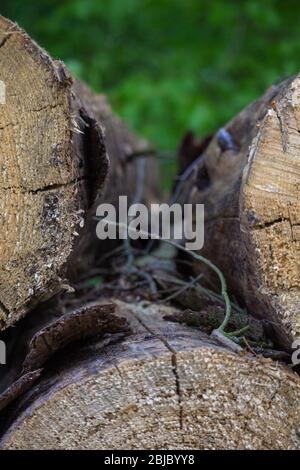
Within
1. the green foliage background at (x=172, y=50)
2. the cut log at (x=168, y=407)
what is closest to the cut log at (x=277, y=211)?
the cut log at (x=168, y=407)

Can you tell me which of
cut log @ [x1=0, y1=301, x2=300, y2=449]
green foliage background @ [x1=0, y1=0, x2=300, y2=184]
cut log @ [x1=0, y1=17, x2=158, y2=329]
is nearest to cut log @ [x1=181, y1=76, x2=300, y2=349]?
cut log @ [x1=0, y1=301, x2=300, y2=449]

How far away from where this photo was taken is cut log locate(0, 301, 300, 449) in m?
1.36

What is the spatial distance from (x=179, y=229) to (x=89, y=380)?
3.40 feet

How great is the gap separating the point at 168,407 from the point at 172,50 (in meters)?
4.38

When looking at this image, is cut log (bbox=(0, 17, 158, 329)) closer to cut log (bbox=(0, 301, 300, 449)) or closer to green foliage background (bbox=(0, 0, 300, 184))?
cut log (bbox=(0, 301, 300, 449))

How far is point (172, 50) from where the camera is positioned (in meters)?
5.35

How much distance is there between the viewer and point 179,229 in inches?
91.4

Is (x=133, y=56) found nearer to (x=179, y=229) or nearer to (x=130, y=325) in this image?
(x=179, y=229)

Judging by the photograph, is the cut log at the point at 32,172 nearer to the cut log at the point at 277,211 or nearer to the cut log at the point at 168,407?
the cut log at the point at 168,407

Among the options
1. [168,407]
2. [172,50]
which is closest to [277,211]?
[168,407]

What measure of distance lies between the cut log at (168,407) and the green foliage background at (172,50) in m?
3.30

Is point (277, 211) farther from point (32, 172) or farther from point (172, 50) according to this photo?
point (172, 50)

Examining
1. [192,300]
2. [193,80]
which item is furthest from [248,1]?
[192,300]
